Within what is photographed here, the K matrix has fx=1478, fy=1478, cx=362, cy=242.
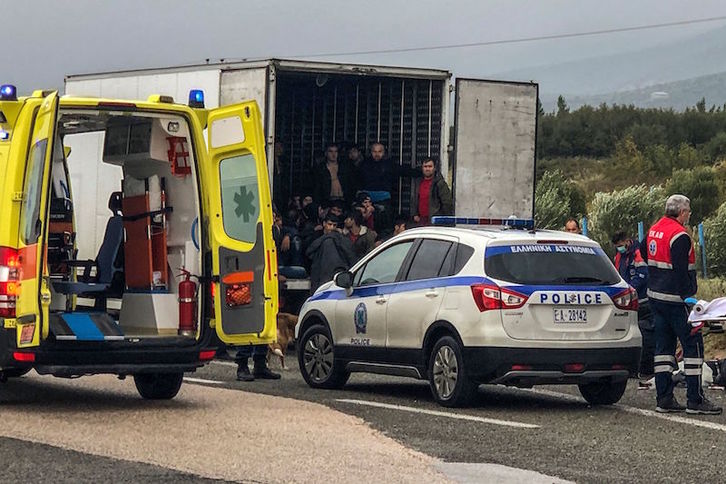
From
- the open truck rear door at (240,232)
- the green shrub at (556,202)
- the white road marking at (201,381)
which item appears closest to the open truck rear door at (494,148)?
the white road marking at (201,381)

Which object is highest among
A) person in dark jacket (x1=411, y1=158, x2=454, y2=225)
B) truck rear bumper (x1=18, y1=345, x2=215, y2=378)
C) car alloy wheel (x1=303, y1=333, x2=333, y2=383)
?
person in dark jacket (x1=411, y1=158, x2=454, y2=225)

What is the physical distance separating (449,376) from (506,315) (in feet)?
2.67

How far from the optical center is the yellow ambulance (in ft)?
37.2

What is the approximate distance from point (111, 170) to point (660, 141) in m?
53.4

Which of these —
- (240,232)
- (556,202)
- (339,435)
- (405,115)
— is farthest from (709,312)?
(556,202)

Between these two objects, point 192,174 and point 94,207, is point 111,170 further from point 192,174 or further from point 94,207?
point 192,174

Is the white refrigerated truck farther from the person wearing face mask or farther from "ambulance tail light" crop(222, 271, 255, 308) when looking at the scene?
"ambulance tail light" crop(222, 271, 255, 308)

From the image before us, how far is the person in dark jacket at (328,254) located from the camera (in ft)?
62.6

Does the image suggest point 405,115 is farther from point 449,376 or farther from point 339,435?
point 339,435

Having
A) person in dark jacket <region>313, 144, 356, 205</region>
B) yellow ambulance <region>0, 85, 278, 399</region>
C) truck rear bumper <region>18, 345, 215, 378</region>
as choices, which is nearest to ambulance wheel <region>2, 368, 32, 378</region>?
yellow ambulance <region>0, 85, 278, 399</region>

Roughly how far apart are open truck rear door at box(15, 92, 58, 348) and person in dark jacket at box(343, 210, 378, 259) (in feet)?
28.0

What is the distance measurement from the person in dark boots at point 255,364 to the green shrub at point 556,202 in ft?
83.4

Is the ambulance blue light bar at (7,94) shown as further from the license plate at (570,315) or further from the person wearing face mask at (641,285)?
the person wearing face mask at (641,285)

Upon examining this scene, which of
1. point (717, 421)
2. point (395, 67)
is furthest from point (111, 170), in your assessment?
point (717, 421)
